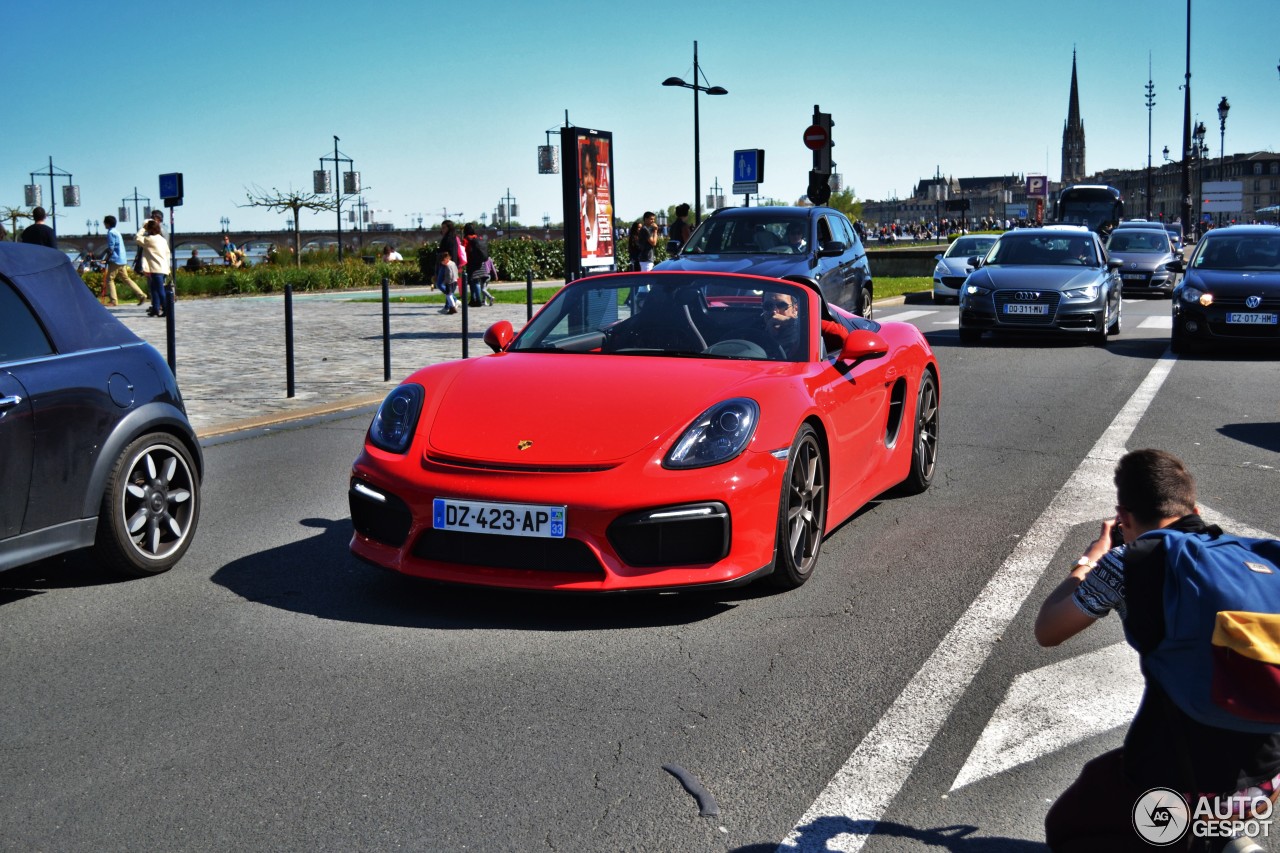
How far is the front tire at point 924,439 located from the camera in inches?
295

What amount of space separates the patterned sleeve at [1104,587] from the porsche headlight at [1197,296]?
1467cm

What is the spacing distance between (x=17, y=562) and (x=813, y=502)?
10.1ft

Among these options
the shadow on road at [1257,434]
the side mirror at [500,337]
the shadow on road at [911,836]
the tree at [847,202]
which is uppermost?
the tree at [847,202]

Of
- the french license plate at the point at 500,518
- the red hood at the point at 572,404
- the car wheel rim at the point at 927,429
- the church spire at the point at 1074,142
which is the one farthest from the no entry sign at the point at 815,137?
the church spire at the point at 1074,142

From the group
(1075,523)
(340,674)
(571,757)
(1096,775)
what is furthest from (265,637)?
(1075,523)

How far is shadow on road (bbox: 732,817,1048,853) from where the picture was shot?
125 inches

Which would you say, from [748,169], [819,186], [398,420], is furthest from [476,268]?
[398,420]

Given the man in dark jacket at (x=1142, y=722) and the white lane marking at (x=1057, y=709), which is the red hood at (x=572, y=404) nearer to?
the white lane marking at (x=1057, y=709)

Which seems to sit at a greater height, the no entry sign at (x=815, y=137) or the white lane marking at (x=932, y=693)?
the no entry sign at (x=815, y=137)

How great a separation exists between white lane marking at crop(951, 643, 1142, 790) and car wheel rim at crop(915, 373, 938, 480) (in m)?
2.87

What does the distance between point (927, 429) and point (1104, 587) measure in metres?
5.03

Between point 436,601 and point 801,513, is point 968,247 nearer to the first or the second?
point 801,513

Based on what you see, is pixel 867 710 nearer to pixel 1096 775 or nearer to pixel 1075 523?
pixel 1096 775

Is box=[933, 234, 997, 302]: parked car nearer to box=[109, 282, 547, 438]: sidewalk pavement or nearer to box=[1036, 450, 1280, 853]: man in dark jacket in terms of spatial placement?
box=[109, 282, 547, 438]: sidewalk pavement
